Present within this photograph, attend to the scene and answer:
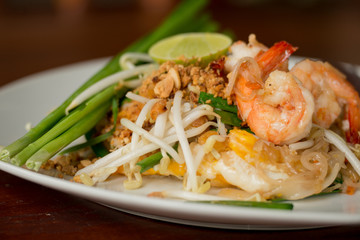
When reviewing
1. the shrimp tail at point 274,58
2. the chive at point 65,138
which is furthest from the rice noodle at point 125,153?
the shrimp tail at point 274,58

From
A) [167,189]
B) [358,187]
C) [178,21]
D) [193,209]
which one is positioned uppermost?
[178,21]

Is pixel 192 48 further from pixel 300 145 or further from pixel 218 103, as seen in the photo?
pixel 300 145

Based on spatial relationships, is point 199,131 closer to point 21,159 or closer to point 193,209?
point 193,209

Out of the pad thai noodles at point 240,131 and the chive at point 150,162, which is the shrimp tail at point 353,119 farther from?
the chive at point 150,162

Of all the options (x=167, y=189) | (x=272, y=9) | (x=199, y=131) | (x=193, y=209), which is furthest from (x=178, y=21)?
(x=272, y=9)

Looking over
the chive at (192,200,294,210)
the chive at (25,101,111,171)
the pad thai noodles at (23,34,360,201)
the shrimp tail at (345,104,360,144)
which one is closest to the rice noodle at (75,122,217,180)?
the pad thai noodles at (23,34,360,201)

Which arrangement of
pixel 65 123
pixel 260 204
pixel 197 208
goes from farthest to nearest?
pixel 65 123 → pixel 260 204 → pixel 197 208

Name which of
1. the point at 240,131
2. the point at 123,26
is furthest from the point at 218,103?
the point at 123,26
